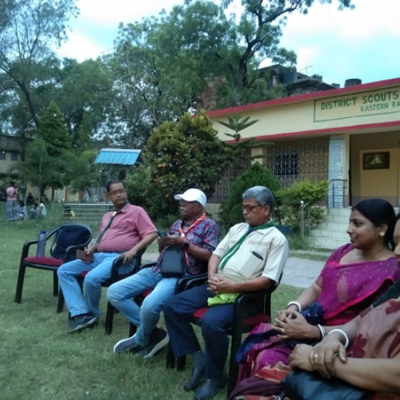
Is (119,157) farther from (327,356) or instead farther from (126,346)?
(327,356)

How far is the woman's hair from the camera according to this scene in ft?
8.33

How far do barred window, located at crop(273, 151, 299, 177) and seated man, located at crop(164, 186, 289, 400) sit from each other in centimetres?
1041

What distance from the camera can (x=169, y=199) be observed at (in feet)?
42.8

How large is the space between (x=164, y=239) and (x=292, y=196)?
8.16m

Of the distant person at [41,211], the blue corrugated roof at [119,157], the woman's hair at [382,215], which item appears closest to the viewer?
the woman's hair at [382,215]

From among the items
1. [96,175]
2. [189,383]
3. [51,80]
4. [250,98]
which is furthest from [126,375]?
[51,80]

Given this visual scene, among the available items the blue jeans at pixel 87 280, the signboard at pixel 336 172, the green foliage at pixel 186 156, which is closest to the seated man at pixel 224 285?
the blue jeans at pixel 87 280

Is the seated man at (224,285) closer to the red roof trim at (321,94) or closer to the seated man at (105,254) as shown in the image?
the seated man at (105,254)

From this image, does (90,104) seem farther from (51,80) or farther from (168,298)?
(168,298)

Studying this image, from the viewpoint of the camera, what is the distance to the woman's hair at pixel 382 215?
2.54 m

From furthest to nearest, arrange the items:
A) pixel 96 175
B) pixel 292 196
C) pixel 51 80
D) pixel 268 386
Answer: pixel 51 80 → pixel 96 175 → pixel 292 196 → pixel 268 386

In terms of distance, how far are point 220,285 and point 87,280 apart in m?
1.78

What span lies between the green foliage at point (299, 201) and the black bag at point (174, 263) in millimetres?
7859

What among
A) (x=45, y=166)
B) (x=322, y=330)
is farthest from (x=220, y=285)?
(x=45, y=166)
